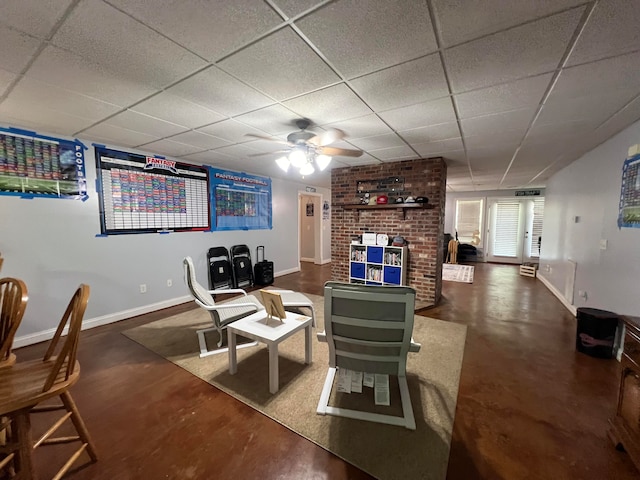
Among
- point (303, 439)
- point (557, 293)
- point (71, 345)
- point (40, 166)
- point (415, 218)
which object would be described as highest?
point (40, 166)

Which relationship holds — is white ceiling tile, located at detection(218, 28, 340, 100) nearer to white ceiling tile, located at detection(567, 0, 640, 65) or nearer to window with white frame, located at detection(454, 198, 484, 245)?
white ceiling tile, located at detection(567, 0, 640, 65)

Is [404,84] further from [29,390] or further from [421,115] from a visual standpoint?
[29,390]

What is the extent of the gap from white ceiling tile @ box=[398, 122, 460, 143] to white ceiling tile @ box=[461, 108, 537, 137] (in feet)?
0.34

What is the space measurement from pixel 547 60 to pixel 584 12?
0.38 meters

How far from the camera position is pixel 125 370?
7.74 ft

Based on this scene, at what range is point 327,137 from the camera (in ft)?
7.69

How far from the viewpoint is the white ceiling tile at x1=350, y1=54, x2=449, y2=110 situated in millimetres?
1596

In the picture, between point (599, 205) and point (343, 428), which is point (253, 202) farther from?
point (599, 205)

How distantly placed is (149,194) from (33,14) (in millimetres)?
2823

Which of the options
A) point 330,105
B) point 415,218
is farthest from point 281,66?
point 415,218

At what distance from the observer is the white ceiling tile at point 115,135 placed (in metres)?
2.76

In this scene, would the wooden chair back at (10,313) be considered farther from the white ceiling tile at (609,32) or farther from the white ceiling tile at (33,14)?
the white ceiling tile at (609,32)

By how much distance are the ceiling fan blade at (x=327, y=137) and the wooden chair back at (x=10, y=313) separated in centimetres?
223

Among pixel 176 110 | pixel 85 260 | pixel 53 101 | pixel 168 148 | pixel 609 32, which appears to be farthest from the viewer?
pixel 168 148
